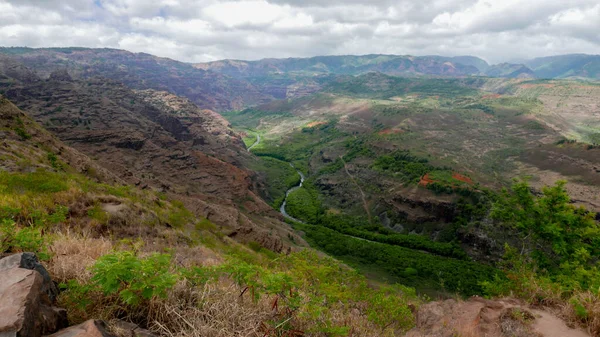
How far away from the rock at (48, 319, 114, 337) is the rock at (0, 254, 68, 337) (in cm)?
27

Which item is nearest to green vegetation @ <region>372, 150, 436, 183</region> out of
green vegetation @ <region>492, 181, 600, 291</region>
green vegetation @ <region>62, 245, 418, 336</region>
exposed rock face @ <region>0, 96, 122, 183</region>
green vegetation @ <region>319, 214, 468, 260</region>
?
green vegetation @ <region>319, 214, 468, 260</region>

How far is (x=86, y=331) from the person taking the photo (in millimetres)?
4012

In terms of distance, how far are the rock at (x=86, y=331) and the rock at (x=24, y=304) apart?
10.7 inches

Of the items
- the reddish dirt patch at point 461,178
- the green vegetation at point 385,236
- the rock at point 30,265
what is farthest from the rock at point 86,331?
the reddish dirt patch at point 461,178

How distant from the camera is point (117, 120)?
8219cm

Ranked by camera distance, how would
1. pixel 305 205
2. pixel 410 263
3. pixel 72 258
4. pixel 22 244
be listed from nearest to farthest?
1. pixel 22 244
2. pixel 72 258
3. pixel 410 263
4. pixel 305 205

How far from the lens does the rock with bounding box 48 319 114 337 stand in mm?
3957

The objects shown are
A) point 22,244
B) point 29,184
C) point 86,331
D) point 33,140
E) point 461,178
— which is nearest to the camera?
Result: point 86,331

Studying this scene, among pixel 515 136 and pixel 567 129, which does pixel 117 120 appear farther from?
pixel 567 129

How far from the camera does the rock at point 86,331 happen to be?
13.0 ft

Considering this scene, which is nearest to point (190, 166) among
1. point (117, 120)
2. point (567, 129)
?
point (117, 120)

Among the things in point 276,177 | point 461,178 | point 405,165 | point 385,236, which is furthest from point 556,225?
point 276,177

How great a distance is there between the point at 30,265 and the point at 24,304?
1280mm

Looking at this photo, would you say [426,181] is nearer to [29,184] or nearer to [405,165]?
[405,165]
